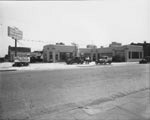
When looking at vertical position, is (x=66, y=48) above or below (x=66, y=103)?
above

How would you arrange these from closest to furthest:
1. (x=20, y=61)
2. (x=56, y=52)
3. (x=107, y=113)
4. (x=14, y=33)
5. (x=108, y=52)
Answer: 1. (x=107, y=113)
2. (x=20, y=61)
3. (x=14, y=33)
4. (x=56, y=52)
5. (x=108, y=52)

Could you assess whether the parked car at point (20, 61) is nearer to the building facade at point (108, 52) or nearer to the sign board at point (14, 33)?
the sign board at point (14, 33)

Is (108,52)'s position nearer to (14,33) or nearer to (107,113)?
(14,33)

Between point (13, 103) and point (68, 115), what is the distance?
225cm

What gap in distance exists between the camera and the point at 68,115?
336cm

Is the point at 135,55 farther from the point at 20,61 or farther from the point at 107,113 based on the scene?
the point at 107,113

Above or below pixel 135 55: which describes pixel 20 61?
below

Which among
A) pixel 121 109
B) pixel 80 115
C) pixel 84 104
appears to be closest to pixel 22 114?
pixel 80 115

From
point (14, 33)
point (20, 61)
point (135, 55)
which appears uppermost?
point (14, 33)

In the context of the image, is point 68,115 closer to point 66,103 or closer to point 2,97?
point 66,103

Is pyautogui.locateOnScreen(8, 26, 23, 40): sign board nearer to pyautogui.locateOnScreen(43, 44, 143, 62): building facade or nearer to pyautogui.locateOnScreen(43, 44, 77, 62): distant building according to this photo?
pyautogui.locateOnScreen(43, 44, 77, 62): distant building

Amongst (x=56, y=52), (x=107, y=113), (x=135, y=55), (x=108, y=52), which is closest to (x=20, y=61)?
(x=56, y=52)

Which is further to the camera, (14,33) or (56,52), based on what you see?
(56,52)

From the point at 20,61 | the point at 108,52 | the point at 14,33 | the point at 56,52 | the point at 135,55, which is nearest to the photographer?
the point at 20,61
